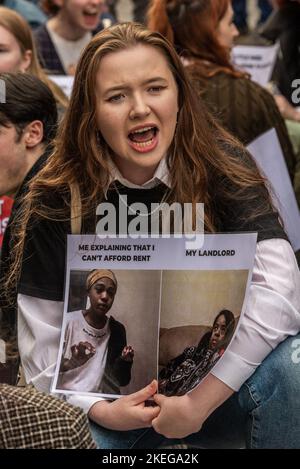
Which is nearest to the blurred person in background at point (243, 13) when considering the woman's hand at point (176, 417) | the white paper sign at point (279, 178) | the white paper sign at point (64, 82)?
the white paper sign at point (64, 82)

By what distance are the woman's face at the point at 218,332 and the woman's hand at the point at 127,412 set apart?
0.15m

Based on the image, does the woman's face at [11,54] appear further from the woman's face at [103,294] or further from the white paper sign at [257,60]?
the woman's face at [103,294]

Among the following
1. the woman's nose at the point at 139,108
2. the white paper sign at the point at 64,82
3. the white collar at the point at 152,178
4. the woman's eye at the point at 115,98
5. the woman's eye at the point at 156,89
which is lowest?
the white collar at the point at 152,178

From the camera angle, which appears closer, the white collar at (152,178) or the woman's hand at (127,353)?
the woman's hand at (127,353)

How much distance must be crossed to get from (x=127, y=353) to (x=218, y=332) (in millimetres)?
205

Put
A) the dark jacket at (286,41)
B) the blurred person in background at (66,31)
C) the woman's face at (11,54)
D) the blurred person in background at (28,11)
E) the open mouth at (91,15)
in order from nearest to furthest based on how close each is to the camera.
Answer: the woman's face at (11,54) < the dark jacket at (286,41) < the blurred person in background at (66,31) < the open mouth at (91,15) < the blurred person in background at (28,11)

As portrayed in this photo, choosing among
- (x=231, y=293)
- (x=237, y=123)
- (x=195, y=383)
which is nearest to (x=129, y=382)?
(x=195, y=383)

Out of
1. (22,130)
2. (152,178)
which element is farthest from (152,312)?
(22,130)

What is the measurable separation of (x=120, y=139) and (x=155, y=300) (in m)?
0.39

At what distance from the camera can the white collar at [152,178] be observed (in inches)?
94.4

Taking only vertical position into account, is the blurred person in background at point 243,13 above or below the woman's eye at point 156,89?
above

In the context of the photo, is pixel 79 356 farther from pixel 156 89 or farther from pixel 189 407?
pixel 156 89

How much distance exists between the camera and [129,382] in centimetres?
228

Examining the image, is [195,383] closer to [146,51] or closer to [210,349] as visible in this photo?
[210,349]
